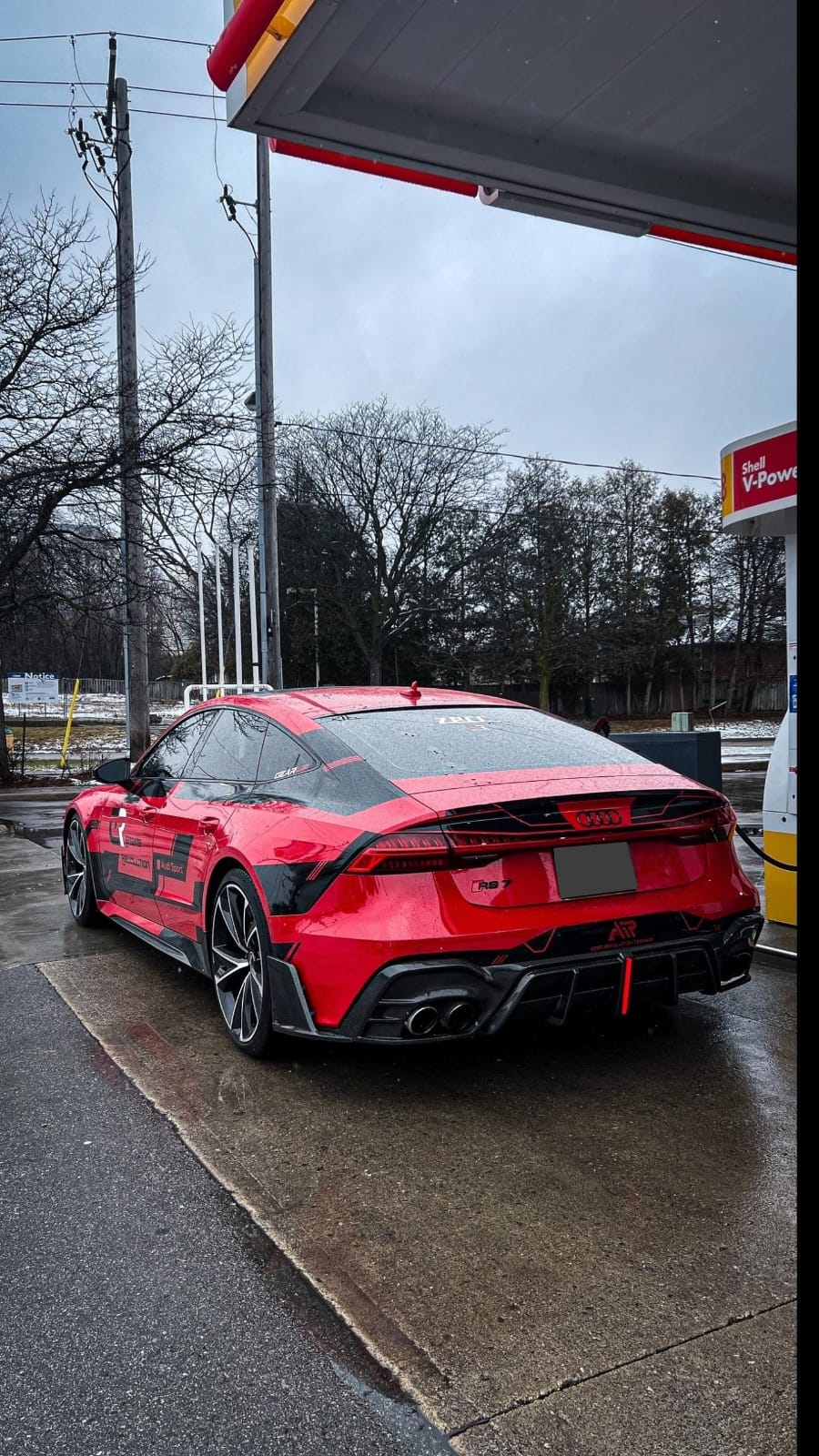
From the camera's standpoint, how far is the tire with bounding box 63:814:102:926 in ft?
21.5

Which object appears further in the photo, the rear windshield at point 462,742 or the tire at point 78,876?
the tire at point 78,876

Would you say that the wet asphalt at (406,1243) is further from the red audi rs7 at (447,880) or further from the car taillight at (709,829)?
the car taillight at (709,829)

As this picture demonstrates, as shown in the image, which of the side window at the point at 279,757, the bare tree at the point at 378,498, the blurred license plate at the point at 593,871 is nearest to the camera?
the blurred license plate at the point at 593,871

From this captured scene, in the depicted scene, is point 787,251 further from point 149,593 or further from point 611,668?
point 611,668

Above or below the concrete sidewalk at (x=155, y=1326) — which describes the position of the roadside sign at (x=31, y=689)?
above

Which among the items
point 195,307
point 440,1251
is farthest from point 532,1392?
point 195,307

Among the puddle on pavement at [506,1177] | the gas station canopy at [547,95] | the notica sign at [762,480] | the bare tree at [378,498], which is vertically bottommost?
the puddle on pavement at [506,1177]

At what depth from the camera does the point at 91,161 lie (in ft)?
60.0

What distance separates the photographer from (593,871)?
11.8 ft

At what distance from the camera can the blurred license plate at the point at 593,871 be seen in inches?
140

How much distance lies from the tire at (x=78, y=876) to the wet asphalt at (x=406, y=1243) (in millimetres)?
2091

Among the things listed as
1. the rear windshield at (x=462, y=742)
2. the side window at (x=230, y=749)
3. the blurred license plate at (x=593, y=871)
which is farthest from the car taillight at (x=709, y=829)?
the side window at (x=230, y=749)

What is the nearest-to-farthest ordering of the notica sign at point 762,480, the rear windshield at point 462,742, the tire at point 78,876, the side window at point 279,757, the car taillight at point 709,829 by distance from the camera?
the car taillight at point 709,829
the rear windshield at point 462,742
the side window at point 279,757
the notica sign at point 762,480
the tire at point 78,876
